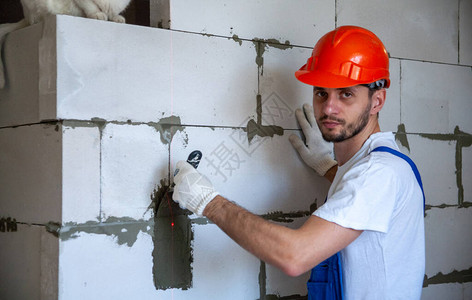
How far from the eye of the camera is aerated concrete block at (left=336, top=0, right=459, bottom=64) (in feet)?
9.26

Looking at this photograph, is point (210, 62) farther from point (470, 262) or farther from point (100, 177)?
point (470, 262)

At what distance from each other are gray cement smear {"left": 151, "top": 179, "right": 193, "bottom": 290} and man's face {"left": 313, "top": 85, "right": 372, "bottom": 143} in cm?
78

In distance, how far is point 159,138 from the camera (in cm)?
224

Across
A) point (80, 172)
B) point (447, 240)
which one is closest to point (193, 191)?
point (80, 172)

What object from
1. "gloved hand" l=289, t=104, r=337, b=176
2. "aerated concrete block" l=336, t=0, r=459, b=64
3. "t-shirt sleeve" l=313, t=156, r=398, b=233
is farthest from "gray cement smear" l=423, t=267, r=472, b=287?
"t-shirt sleeve" l=313, t=156, r=398, b=233

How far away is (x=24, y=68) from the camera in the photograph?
2.24 meters

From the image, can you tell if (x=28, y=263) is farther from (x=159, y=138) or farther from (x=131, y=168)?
(x=159, y=138)

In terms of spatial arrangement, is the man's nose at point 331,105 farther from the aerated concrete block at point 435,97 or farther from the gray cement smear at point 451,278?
the gray cement smear at point 451,278

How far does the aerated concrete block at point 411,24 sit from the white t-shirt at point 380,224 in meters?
1.13

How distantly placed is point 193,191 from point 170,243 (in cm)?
42

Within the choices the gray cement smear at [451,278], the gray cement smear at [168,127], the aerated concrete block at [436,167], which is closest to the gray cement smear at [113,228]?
the gray cement smear at [168,127]

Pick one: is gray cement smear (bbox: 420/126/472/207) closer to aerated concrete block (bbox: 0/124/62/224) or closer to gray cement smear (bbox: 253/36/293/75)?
gray cement smear (bbox: 253/36/293/75)

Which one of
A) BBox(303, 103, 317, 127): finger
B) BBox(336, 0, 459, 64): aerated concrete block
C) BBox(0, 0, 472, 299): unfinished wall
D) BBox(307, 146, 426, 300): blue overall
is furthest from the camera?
BBox(336, 0, 459, 64): aerated concrete block

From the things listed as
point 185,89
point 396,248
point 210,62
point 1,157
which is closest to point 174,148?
point 185,89
